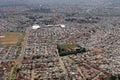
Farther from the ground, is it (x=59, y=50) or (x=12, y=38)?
(x=59, y=50)

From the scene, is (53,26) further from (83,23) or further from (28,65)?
(28,65)

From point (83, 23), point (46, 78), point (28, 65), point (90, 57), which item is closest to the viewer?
point (46, 78)

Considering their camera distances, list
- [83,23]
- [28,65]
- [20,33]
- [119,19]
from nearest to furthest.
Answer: [28,65] → [20,33] → [83,23] → [119,19]

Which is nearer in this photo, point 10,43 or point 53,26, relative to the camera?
point 10,43

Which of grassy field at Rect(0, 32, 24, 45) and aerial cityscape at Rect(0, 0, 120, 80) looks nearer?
aerial cityscape at Rect(0, 0, 120, 80)

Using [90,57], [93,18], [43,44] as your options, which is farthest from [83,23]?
[90,57]

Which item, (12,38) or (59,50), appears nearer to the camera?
(59,50)

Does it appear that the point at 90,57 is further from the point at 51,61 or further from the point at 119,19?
the point at 119,19

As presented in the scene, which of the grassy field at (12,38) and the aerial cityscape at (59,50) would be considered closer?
the aerial cityscape at (59,50)
